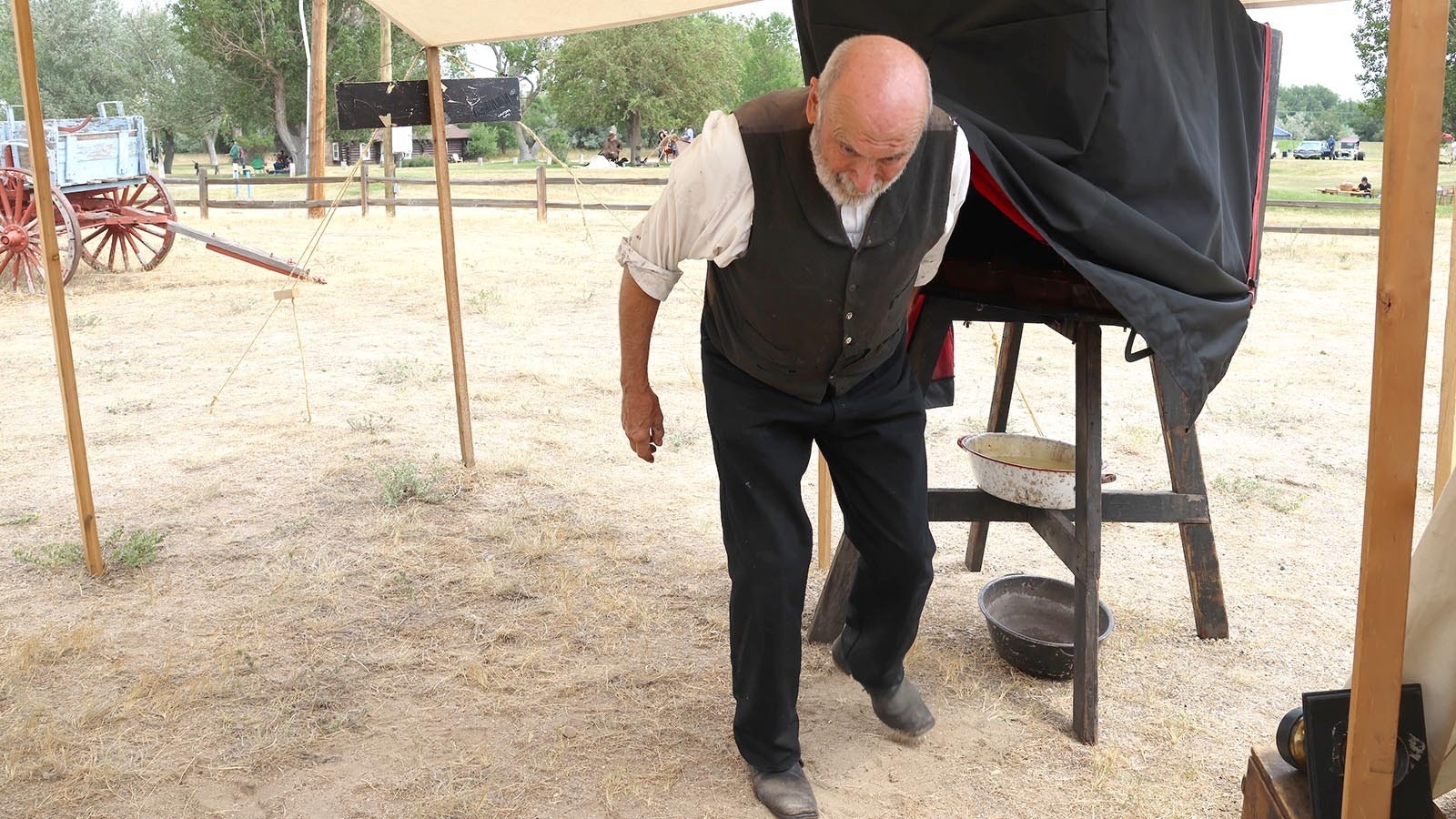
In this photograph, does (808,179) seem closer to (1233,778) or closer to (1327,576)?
(1233,778)

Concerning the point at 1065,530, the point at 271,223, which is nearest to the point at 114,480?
the point at 1065,530

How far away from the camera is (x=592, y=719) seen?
2.65 meters

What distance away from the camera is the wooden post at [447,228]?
4.10 metres

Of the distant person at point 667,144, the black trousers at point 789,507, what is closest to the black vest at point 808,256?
the black trousers at point 789,507

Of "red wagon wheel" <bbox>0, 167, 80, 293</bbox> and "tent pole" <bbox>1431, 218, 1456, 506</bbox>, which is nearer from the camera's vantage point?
"tent pole" <bbox>1431, 218, 1456, 506</bbox>

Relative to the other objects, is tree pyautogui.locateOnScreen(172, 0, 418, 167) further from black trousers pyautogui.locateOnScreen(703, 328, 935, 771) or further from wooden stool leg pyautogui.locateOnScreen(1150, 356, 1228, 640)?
black trousers pyautogui.locateOnScreen(703, 328, 935, 771)

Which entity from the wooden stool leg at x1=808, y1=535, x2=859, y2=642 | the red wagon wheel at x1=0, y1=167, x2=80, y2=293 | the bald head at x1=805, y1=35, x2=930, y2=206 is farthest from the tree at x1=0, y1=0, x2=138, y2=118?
the bald head at x1=805, y1=35, x2=930, y2=206

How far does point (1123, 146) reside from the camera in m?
2.08

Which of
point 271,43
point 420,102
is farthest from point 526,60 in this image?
point 420,102

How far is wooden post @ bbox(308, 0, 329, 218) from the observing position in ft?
45.8

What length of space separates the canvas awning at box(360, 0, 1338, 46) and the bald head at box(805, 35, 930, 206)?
224 centimetres

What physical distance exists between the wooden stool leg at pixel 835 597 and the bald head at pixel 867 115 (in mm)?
1231

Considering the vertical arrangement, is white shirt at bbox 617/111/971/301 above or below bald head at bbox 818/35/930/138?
below

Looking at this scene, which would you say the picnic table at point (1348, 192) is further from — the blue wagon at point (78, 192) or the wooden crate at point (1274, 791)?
the wooden crate at point (1274, 791)
